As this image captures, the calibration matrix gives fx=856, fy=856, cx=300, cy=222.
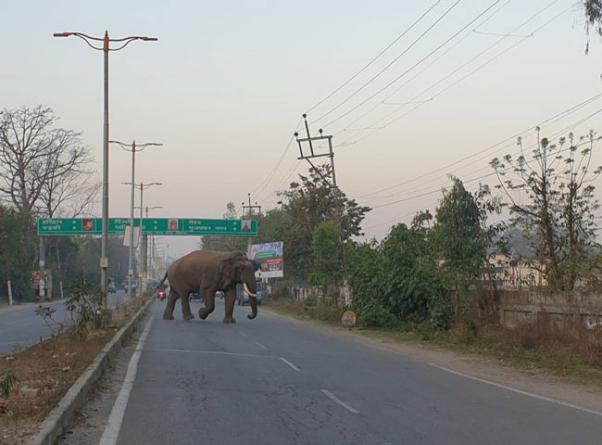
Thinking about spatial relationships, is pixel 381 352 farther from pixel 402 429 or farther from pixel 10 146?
pixel 10 146

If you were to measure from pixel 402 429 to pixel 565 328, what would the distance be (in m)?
11.4

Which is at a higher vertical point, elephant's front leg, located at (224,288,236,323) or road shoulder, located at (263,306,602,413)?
elephant's front leg, located at (224,288,236,323)

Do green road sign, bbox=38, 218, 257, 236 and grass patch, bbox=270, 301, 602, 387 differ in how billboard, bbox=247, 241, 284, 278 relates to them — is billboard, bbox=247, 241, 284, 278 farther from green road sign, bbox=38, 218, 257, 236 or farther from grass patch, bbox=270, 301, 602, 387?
grass patch, bbox=270, 301, 602, 387

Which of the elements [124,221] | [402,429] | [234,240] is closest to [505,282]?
[402,429]

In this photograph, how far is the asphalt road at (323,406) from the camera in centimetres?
948

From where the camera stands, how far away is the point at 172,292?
38.2 metres

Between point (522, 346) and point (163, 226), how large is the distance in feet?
163

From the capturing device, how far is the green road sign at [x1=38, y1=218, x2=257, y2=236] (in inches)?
2598

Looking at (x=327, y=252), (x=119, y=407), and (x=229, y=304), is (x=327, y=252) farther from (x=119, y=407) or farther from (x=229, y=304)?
(x=119, y=407)

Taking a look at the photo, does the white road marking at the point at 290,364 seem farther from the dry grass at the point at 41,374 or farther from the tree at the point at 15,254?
the tree at the point at 15,254

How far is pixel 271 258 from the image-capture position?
65.7 metres

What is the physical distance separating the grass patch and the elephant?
6.51 m

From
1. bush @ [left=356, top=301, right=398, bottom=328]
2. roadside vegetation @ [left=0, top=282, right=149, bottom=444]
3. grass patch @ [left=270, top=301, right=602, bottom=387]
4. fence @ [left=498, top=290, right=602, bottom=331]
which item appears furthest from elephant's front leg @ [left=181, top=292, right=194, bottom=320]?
fence @ [left=498, top=290, right=602, bottom=331]

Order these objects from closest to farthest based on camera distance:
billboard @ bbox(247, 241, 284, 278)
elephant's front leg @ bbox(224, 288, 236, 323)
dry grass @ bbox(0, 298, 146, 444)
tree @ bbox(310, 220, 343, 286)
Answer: dry grass @ bbox(0, 298, 146, 444) → elephant's front leg @ bbox(224, 288, 236, 323) → tree @ bbox(310, 220, 343, 286) → billboard @ bbox(247, 241, 284, 278)
